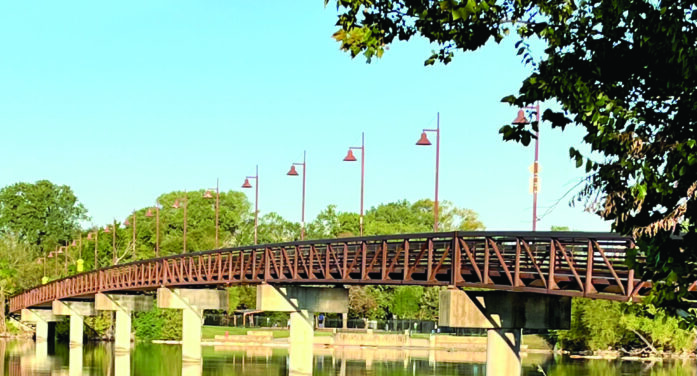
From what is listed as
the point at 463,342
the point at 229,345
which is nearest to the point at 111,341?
the point at 229,345

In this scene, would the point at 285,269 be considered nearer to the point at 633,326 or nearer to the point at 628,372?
the point at 628,372

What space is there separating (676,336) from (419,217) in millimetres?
77872

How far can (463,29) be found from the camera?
1480 cm

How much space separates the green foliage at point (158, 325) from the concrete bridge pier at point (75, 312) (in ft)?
31.1

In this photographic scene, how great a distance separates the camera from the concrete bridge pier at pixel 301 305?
55.0 metres

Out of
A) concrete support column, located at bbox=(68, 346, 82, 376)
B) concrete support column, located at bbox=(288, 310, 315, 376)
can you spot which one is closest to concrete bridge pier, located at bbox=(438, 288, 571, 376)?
concrete support column, located at bbox=(288, 310, 315, 376)

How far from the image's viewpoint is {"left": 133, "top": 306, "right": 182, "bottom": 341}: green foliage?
109375 millimetres

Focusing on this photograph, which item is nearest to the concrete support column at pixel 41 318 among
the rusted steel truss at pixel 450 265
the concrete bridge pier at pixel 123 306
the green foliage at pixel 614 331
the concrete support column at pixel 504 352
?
the concrete bridge pier at pixel 123 306

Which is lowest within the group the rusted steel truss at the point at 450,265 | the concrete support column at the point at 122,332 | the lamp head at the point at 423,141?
the concrete support column at the point at 122,332

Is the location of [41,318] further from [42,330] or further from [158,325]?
[158,325]

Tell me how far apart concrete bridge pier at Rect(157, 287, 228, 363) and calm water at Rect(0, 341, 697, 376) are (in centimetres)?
130

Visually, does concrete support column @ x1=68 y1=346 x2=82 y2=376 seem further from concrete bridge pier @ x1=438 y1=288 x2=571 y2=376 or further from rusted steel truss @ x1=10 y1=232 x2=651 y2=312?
concrete bridge pier @ x1=438 y1=288 x2=571 y2=376

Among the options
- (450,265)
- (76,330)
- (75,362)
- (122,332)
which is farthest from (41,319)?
(450,265)

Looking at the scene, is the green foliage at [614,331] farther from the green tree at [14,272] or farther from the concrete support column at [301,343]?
the green tree at [14,272]
